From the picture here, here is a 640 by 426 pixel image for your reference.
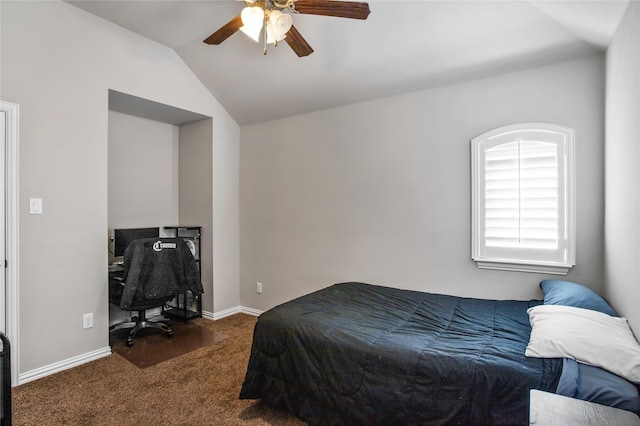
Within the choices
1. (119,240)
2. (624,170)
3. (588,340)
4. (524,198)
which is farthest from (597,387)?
(119,240)

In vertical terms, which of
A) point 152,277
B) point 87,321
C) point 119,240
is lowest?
point 87,321

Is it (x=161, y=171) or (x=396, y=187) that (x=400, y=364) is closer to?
(x=396, y=187)

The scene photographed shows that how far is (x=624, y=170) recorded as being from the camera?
1.74m

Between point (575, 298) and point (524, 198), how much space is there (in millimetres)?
873

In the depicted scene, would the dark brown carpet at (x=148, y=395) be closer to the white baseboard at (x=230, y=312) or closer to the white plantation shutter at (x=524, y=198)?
the white baseboard at (x=230, y=312)

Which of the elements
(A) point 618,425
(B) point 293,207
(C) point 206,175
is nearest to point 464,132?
(B) point 293,207

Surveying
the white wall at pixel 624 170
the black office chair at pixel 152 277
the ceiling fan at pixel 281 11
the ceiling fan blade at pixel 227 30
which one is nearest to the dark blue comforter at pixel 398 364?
the white wall at pixel 624 170

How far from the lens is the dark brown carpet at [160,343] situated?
290cm

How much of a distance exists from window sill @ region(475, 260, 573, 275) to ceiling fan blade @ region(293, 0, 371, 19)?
2082mm

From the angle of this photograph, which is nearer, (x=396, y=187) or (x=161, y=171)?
(x=396, y=187)

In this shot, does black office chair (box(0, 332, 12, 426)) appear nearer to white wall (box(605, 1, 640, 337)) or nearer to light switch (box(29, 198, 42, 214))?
light switch (box(29, 198, 42, 214))

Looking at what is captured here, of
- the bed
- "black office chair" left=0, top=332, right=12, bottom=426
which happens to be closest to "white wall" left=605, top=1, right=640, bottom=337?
the bed

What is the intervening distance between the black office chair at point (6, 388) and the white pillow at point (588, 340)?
6.87 ft

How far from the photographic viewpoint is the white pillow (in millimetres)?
1320
